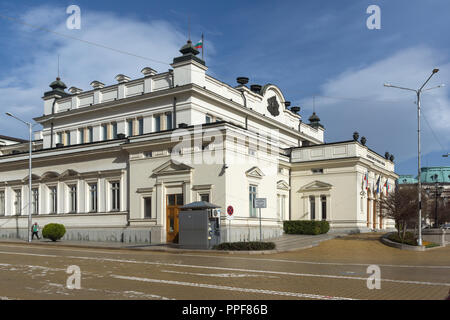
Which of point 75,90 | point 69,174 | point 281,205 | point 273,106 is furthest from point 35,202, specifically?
point 273,106

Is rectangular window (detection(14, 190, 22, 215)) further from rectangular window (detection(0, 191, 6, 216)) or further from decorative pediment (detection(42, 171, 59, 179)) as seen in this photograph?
decorative pediment (detection(42, 171, 59, 179))

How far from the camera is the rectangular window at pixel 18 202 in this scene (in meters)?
42.6

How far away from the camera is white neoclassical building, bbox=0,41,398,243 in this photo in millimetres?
32094

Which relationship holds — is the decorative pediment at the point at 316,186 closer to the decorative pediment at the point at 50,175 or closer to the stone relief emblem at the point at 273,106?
the stone relief emblem at the point at 273,106

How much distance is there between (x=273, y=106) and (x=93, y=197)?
21.5m

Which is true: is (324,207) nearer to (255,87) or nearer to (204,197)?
(255,87)

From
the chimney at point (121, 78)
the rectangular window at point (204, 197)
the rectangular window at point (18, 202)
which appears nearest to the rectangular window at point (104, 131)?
the chimney at point (121, 78)

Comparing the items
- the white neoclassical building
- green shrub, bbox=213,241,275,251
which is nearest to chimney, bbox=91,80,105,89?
the white neoclassical building

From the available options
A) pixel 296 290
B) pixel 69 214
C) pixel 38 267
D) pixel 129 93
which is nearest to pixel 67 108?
pixel 129 93

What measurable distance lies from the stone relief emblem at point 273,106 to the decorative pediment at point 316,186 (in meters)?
9.12

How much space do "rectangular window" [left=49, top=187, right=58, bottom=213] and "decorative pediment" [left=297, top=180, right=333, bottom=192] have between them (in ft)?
71.1
